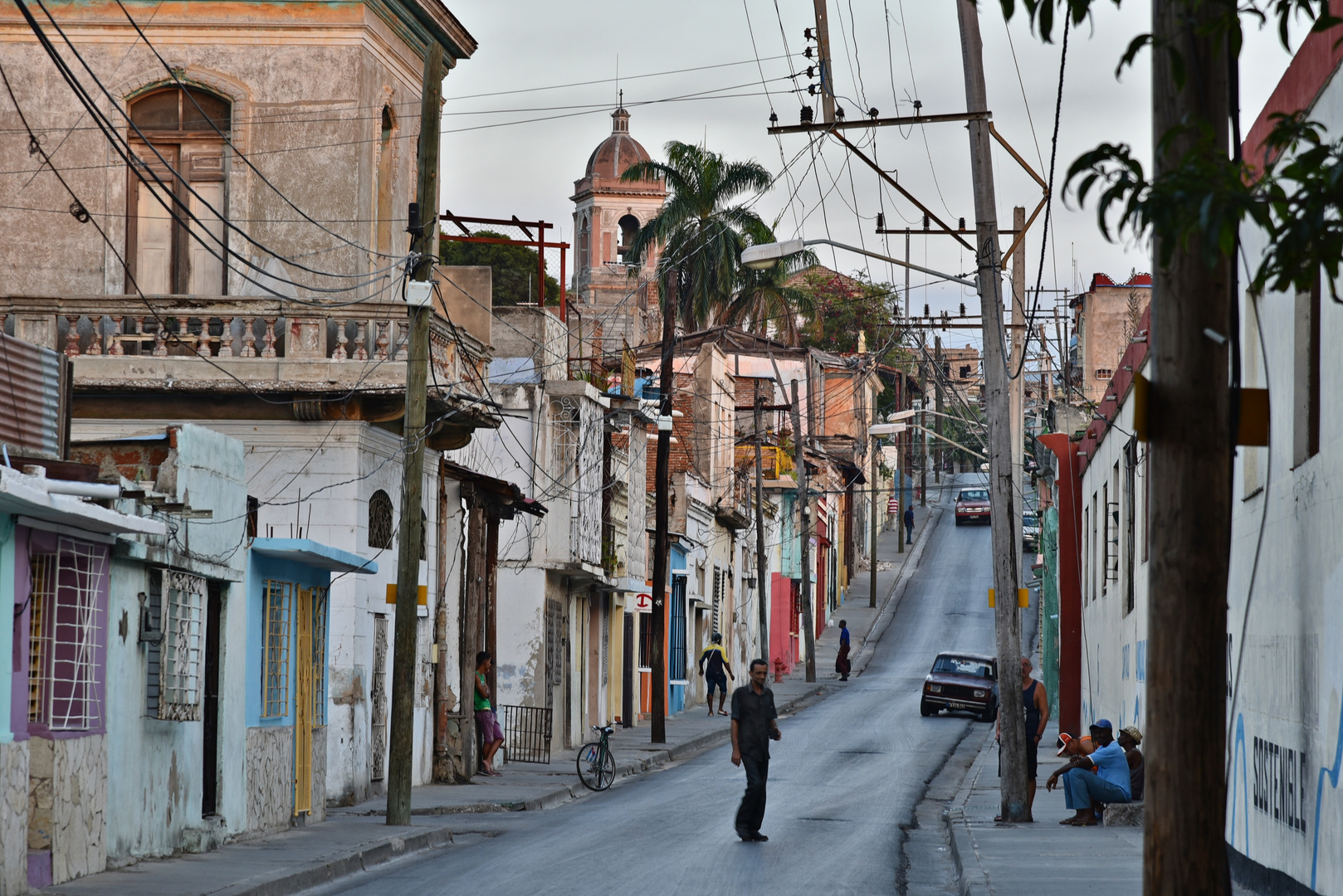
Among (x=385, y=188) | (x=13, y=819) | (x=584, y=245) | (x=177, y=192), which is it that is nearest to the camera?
(x=13, y=819)

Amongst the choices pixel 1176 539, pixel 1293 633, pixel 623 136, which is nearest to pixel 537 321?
pixel 1293 633

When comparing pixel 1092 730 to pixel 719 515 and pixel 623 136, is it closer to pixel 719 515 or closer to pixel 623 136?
pixel 719 515

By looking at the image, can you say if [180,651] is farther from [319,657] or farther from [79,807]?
[319,657]

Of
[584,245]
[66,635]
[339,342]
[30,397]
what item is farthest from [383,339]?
[584,245]

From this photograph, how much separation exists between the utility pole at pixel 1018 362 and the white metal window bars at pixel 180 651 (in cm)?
885

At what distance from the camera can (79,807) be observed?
12.9 meters

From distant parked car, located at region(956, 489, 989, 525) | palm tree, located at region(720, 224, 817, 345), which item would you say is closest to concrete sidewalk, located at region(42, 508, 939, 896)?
palm tree, located at region(720, 224, 817, 345)

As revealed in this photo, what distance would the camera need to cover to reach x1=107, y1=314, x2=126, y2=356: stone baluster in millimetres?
21172

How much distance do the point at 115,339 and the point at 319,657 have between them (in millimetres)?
5134

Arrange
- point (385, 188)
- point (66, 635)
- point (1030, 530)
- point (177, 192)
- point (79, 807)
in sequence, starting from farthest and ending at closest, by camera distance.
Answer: point (1030, 530), point (385, 188), point (177, 192), point (66, 635), point (79, 807)

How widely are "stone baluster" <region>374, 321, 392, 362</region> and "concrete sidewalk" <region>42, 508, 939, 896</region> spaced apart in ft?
18.6

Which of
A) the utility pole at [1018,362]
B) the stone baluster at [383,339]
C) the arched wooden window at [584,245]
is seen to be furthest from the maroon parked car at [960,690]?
the arched wooden window at [584,245]

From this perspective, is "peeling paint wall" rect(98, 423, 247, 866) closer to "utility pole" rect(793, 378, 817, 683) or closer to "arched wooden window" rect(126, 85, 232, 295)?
"arched wooden window" rect(126, 85, 232, 295)

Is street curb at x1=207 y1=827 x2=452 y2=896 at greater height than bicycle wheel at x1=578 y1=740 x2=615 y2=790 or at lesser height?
A: greater
